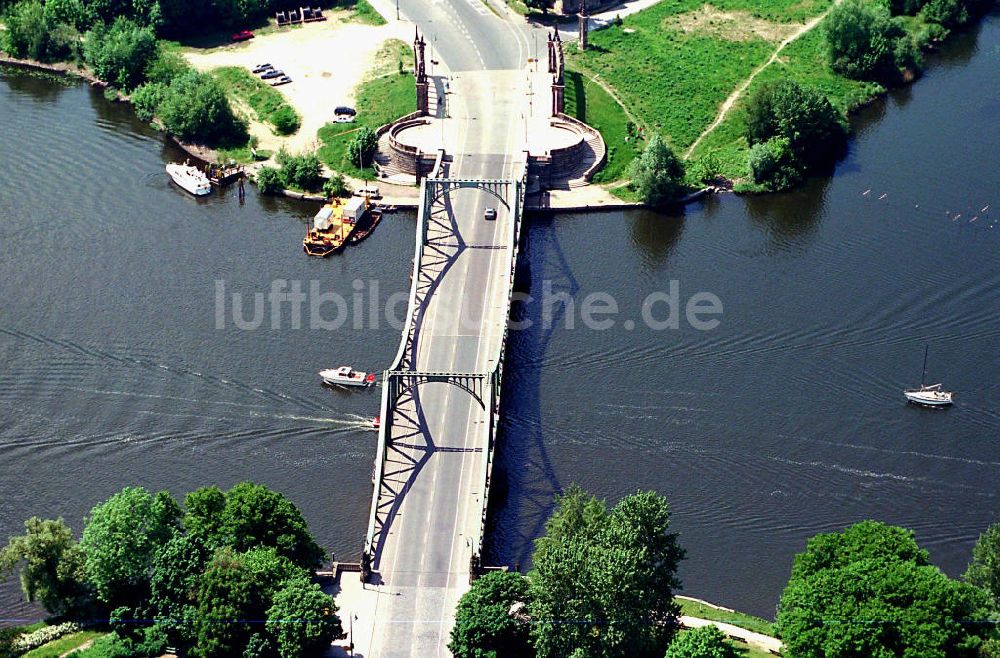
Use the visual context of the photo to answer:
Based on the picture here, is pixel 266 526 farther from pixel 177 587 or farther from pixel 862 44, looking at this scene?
pixel 862 44

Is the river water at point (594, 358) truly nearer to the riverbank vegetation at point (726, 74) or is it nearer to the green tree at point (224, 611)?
the riverbank vegetation at point (726, 74)

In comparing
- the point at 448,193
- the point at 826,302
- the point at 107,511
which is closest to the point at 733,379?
the point at 826,302

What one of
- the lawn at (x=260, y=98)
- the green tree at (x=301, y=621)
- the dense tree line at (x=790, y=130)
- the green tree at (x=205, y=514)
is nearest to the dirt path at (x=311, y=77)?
the lawn at (x=260, y=98)

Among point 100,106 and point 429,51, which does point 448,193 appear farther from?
point 100,106

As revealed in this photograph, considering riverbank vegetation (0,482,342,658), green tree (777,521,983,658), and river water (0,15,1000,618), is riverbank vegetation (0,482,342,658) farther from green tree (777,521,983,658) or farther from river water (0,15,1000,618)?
green tree (777,521,983,658)

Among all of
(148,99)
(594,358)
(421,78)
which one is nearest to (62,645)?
(594,358)
